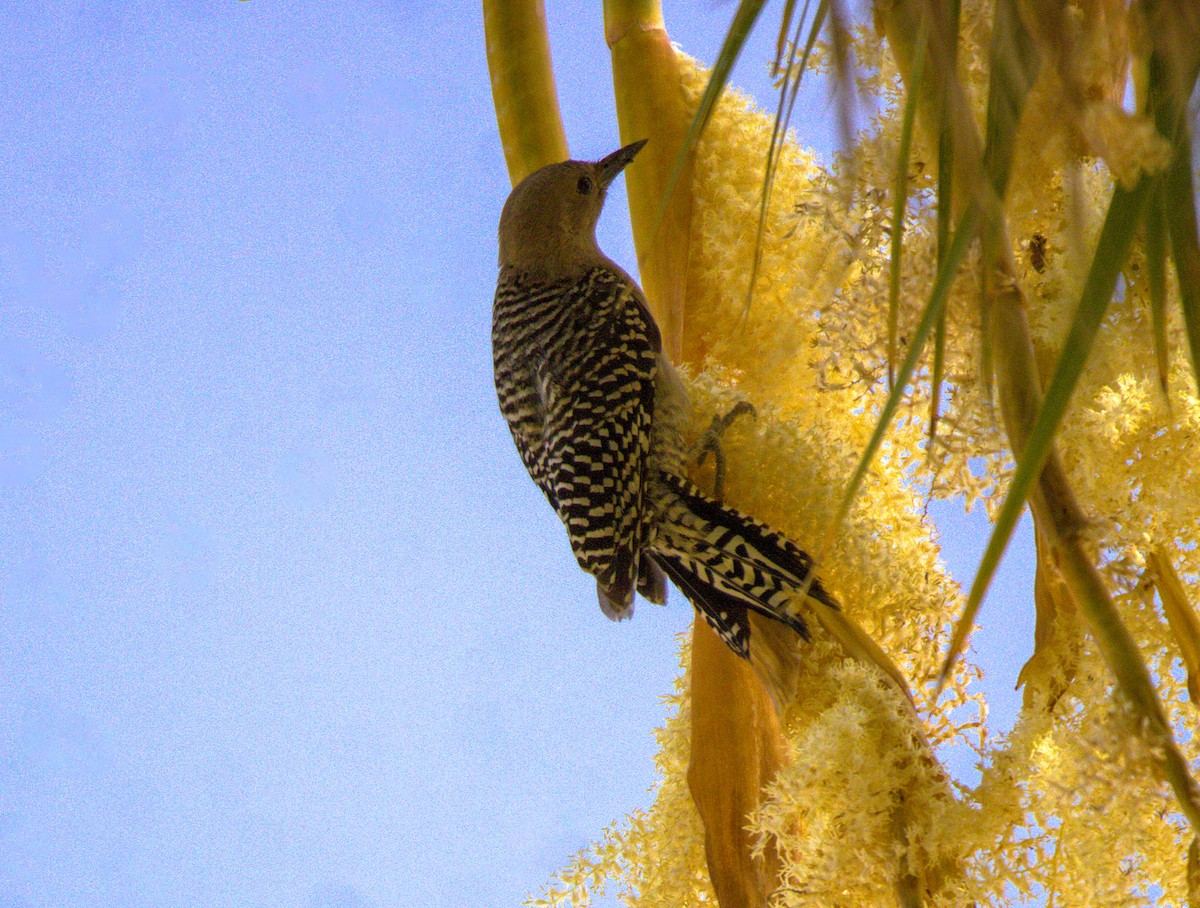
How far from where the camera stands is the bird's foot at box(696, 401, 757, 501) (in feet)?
4.29

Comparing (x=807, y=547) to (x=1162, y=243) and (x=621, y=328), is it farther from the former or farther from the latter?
(x=1162, y=243)

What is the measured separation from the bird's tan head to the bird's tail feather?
657mm

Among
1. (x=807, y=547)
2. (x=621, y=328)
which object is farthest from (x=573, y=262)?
(x=807, y=547)

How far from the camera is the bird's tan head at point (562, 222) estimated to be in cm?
194

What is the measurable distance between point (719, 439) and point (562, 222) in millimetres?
774

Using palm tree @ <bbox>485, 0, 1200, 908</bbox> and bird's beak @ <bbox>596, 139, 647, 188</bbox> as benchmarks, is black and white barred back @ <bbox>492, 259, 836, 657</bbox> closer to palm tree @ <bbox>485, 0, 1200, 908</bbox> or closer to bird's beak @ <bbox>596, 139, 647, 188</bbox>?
palm tree @ <bbox>485, 0, 1200, 908</bbox>

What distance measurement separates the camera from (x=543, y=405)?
5.67 feet

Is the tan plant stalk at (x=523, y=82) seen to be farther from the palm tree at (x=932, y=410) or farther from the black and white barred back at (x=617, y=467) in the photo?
the black and white barred back at (x=617, y=467)

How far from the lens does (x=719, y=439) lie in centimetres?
135

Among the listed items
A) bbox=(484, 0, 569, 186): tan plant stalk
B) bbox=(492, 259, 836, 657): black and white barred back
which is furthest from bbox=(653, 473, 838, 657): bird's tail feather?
bbox=(484, 0, 569, 186): tan plant stalk

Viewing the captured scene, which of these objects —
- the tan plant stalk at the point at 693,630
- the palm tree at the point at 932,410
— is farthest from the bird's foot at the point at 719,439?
the tan plant stalk at the point at 693,630

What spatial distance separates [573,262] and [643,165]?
50 cm

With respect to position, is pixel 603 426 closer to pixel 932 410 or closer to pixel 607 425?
pixel 607 425

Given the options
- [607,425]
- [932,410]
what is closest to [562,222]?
[607,425]
